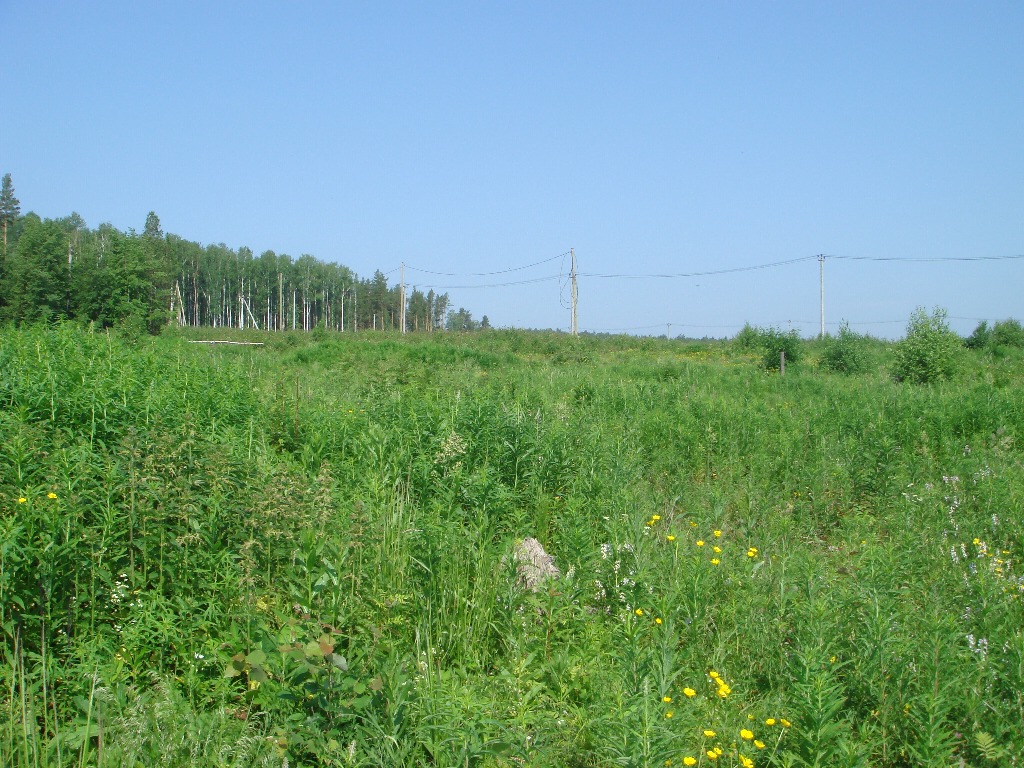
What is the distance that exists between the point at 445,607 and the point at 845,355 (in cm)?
2405

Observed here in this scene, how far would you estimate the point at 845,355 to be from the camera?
81.4 ft

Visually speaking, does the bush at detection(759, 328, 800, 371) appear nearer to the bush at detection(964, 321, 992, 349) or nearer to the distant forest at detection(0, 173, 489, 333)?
the bush at detection(964, 321, 992, 349)

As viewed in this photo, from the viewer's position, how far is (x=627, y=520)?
5.08 meters

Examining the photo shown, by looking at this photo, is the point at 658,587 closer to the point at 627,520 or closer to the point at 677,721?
the point at 627,520

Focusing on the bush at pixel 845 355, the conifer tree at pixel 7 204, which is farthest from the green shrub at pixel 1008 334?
the conifer tree at pixel 7 204

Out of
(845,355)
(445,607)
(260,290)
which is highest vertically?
(260,290)

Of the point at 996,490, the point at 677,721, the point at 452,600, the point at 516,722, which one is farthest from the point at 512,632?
the point at 996,490

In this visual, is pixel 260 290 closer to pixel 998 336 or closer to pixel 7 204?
pixel 7 204

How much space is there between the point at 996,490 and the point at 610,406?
18.0 feet

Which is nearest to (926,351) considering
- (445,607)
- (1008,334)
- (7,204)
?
(1008,334)

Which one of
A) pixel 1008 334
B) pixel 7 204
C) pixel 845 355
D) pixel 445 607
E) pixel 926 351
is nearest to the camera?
pixel 445 607

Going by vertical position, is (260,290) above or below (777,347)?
above

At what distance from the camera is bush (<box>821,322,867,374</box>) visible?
80.2 ft

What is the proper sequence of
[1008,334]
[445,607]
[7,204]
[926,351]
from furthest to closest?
1. [7,204]
2. [1008,334]
3. [926,351]
4. [445,607]
